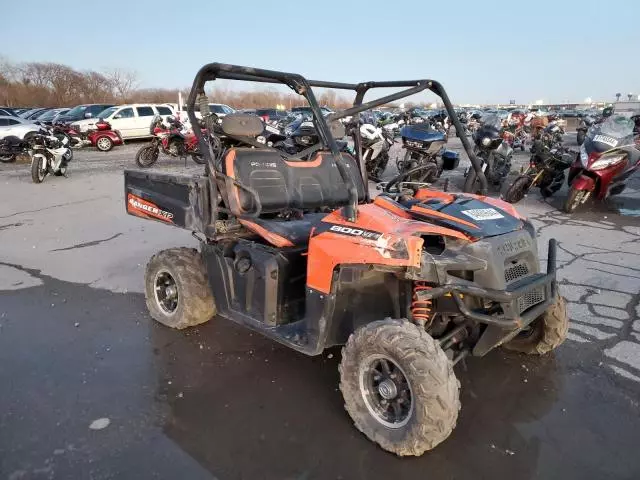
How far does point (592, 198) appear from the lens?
28.5 ft

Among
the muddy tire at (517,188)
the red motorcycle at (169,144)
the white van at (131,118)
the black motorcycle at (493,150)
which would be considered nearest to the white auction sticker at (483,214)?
the muddy tire at (517,188)

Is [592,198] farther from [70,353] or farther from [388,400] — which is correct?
[70,353]

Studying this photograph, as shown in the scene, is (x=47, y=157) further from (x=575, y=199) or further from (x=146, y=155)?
(x=575, y=199)

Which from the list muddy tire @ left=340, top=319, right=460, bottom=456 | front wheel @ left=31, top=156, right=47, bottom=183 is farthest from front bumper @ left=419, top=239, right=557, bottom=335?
front wheel @ left=31, top=156, right=47, bottom=183

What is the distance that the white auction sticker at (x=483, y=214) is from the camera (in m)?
2.80

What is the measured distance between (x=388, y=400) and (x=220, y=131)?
2.19 m

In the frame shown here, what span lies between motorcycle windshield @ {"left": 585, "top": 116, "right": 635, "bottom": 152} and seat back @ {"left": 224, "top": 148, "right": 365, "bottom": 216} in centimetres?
539

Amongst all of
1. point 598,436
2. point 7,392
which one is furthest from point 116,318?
point 598,436

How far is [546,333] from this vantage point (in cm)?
331

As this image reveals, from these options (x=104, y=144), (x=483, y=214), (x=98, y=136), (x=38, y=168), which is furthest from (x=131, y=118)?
(x=483, y=214)

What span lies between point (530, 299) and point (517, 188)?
6.32 metres

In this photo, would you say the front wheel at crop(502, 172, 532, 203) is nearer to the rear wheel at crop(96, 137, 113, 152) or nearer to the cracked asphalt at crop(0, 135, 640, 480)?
the cracked asphalt at crop(0, 135, 640, 480)

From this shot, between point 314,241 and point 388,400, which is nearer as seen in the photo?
point 388,400

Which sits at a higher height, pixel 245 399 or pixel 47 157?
pixel 47 157
